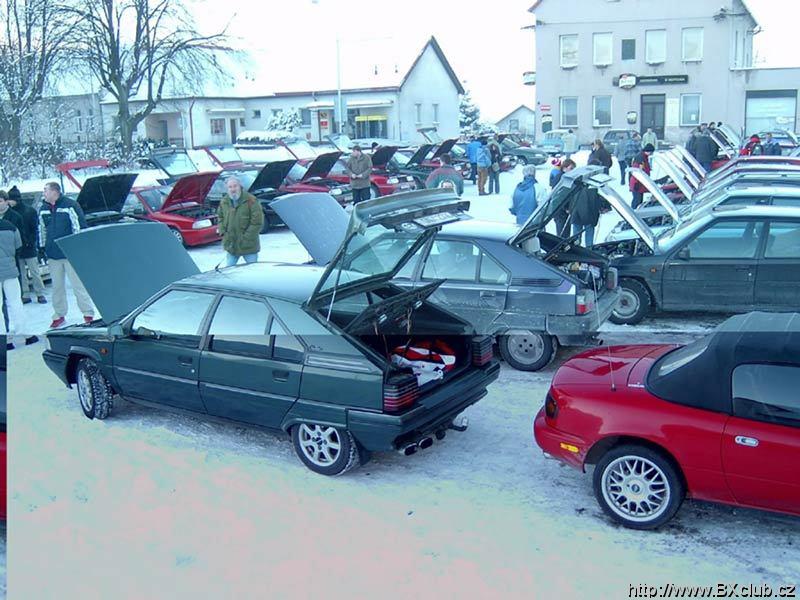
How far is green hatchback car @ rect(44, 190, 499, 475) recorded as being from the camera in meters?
4.21

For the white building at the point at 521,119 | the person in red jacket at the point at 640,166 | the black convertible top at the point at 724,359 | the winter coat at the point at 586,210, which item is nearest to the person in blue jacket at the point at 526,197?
the winter coat at the point at 586,210

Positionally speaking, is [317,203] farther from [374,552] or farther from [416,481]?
[374,552]

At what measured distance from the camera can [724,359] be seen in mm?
3643

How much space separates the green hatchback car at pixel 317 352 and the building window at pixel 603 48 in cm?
218

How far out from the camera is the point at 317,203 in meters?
7.94

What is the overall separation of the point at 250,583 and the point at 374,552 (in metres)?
0.58

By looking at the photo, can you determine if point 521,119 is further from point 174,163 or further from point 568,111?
point 174,163

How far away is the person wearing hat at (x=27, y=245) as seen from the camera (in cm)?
795

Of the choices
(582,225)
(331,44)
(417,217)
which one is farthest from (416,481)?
(582,225)

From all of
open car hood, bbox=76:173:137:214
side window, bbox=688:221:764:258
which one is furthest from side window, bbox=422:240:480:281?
open car hood, bbox=76:173:137:214

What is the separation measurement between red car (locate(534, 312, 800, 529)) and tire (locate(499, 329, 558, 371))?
1.97m

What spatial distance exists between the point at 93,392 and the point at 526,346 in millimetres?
3257

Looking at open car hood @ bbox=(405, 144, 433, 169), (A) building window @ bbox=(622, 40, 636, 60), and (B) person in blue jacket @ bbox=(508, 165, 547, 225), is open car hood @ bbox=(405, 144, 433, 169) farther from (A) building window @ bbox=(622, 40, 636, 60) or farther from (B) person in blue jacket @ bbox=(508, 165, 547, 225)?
(A) building window @ bbox=(622, 40, 636, 60)

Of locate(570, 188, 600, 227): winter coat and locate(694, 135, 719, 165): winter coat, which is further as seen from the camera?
locate(694, 135, 719, 165): winter coat
